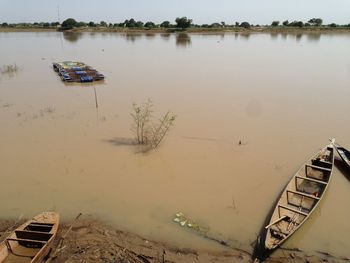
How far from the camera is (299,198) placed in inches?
242

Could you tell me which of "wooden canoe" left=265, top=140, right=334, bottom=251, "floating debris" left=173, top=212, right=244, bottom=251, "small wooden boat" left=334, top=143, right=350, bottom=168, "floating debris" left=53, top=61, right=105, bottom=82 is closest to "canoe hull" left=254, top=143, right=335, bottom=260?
"wooden canoe" left=265, top=140, right=334, bottom=251

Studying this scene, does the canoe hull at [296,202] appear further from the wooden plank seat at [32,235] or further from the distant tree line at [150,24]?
the distant tree line at [150,24]

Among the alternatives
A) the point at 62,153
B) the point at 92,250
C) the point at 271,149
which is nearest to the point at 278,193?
the point at 271,149

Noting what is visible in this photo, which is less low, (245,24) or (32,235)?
(245,24)

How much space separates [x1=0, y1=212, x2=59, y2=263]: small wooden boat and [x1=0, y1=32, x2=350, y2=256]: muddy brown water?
2.38 feet

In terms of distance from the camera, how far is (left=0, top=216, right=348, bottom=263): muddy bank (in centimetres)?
458

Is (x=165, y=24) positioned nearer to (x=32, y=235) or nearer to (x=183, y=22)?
(x=183, y=22)

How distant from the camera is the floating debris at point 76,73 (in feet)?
53.0

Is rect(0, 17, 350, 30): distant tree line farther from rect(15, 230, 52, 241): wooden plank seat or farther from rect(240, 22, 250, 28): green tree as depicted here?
rect(15, 230, 52, 241): wooden plank seat

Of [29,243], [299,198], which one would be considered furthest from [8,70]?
[299,198]

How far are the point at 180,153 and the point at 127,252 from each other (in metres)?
3.77

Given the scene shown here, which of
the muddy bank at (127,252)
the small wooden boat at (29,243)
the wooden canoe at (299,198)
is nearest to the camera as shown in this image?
the small wooden boat at (29,243)

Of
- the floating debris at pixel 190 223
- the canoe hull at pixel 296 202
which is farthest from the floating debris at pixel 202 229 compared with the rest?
the canoe hull at pixel 296 202

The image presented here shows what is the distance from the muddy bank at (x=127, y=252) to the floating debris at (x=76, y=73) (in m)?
11.9
